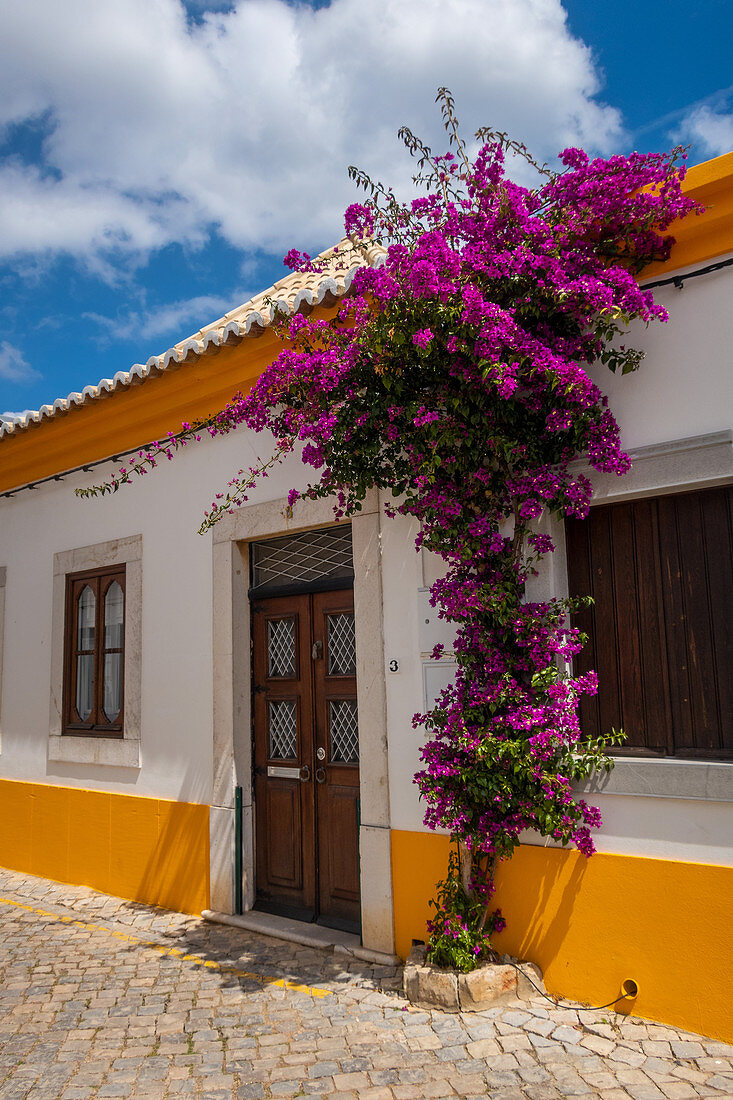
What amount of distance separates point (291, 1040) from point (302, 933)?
127 centimetres

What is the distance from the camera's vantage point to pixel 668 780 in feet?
11.8

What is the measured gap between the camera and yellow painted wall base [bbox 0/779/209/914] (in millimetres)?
5785

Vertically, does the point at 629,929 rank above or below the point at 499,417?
below

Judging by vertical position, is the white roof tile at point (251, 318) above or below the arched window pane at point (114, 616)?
above

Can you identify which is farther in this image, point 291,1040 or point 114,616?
point 114,616

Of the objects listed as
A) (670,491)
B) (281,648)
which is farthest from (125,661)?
(670,491)

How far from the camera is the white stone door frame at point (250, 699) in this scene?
4582 mm

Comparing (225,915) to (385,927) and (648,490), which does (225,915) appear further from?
(648,490)

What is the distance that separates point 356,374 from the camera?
4184 millimetres

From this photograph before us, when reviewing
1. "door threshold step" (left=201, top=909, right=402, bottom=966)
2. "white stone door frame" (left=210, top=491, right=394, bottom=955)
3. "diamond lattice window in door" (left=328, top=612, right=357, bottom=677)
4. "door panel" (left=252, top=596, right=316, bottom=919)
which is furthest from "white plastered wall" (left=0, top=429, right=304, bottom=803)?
"diamond lattice window in door" (left=328, top=612, right=357, bottom=677)

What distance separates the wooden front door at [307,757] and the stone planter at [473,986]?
3.58 feet

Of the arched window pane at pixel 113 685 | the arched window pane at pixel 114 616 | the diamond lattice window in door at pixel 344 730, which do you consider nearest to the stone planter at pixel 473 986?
the diamond lattice window in door at pixel 344 730

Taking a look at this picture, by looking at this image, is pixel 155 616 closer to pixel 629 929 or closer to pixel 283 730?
pixel 283 730

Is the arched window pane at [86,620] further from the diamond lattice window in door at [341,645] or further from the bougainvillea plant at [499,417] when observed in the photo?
the bougainvillea plant at [499,417]
